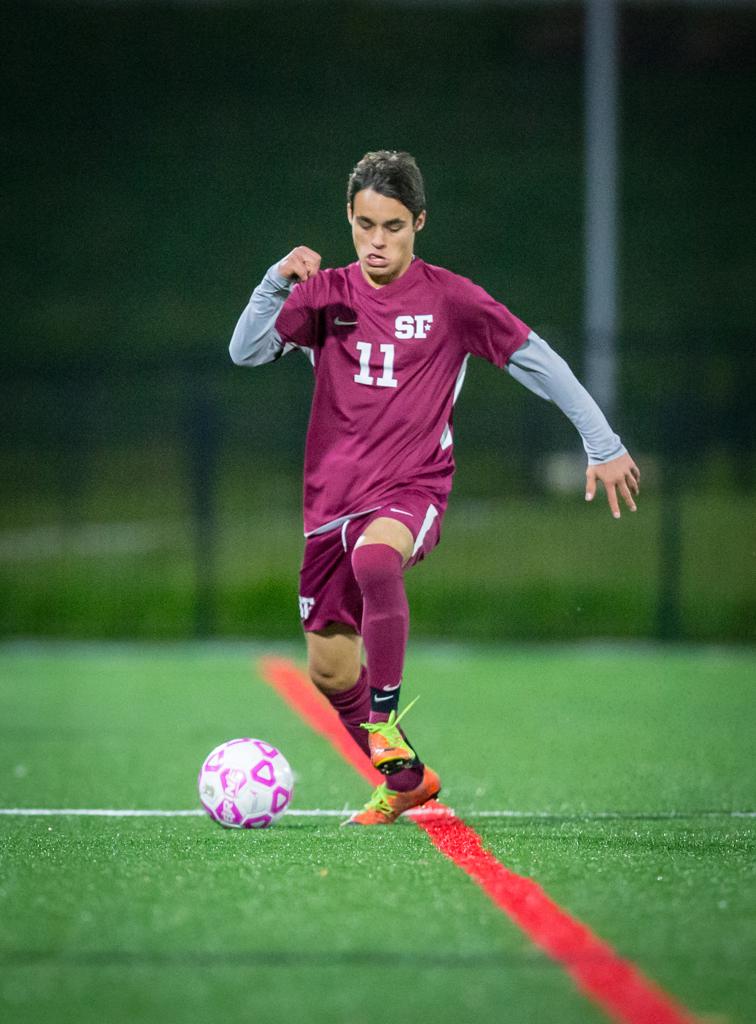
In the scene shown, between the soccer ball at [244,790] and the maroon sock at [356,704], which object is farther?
the maroon sock at [356,704]

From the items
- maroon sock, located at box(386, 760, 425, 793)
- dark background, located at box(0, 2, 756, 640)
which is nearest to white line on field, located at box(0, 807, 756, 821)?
maroon sock, located at box(386, 760, 425, 793)

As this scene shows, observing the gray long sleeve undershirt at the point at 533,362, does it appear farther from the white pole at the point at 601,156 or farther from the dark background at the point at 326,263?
the white pole at the point at 601,156

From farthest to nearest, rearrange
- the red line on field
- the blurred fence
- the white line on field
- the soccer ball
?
the blurred fence → the white line on field → the soccer ball → the red line on field

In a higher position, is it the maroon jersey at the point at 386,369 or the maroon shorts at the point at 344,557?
the maroon jersey at the point at 386,369

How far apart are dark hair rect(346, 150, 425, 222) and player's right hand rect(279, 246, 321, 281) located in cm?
21

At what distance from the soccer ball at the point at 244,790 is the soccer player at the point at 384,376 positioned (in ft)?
0.97

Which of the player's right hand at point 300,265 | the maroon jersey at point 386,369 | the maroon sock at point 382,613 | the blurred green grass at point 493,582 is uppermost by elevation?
the player's right hand at point 300,265

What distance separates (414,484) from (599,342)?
23.8ft

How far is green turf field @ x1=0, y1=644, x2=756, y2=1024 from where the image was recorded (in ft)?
9.50

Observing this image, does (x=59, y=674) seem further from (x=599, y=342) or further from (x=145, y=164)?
(x=145, y=164)

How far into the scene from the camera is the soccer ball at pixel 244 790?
15.5 feet

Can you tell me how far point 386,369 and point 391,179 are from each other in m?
0.60

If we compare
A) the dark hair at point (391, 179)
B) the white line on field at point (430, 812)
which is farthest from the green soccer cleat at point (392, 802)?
the dark hair at point (391, 179)

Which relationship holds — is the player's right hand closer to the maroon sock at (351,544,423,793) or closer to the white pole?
the maroon sock at (351,544,423,793)
